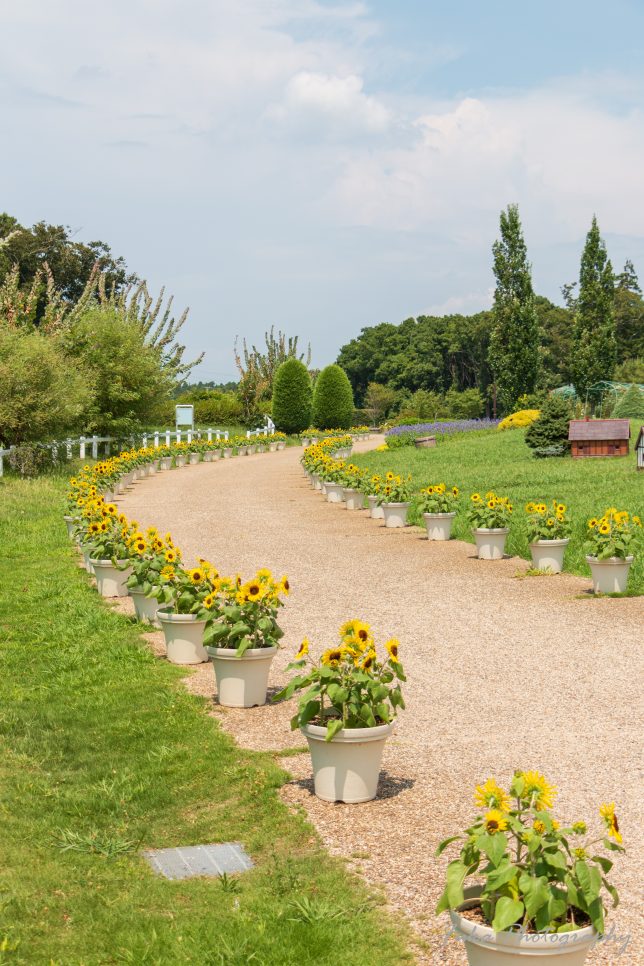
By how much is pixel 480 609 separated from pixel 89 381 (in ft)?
60.6

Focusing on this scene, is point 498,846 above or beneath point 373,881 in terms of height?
above

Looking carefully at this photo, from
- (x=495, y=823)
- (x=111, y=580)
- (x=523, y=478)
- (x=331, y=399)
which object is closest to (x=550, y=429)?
(x=523, y=478)

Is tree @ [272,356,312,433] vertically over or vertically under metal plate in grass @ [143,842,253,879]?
over

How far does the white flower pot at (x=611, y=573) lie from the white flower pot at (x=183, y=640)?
414cm

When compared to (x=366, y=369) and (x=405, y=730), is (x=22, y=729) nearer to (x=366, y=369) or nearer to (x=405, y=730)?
(x=405, y=730)

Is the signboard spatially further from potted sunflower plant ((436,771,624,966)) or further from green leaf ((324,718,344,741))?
potted sunflower plant ((436,771,624,966))

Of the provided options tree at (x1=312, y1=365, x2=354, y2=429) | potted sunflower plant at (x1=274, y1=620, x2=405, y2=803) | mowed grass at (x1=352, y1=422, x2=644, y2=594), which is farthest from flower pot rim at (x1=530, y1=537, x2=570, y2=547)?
tree at (x1=312, y1=365, x2=354, y2=429)

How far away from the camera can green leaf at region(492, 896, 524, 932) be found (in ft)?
9.37

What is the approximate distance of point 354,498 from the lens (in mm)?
17922

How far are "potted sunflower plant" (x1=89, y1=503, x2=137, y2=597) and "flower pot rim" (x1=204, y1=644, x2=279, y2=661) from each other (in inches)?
141

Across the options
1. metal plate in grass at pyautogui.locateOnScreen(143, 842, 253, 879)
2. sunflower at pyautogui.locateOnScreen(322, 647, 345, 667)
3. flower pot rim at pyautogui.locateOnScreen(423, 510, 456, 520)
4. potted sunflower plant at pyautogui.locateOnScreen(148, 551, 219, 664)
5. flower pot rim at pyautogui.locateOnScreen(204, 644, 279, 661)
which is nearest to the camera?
metal plate in grass at pyautogui.locateOnScreen(143, 842, 253, 879)

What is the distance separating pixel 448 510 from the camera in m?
13.8

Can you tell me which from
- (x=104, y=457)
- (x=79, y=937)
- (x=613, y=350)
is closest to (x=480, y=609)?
(x=79, y=937)

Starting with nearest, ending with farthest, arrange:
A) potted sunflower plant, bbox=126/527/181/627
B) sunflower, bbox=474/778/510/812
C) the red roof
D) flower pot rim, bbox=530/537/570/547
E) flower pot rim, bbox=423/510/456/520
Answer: sunflower, bbox=474/778/510/812 < potted sunflower plant, bbox=126/527/181/627 < flower pot rim, bbox=530/537/570/547 < flower pot rim, bbox=423/510/456/520 < the red roof
